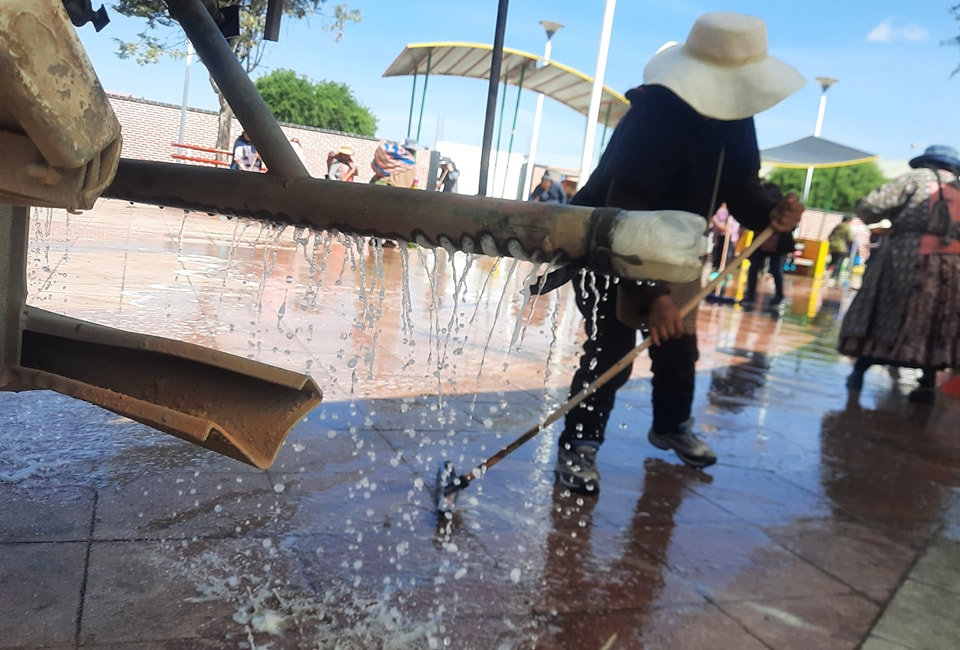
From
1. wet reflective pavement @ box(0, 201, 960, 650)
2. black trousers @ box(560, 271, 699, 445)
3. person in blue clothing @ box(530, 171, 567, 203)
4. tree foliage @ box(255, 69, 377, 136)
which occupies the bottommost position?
wet reflective pavement @ box(0, 201, 960, 650)

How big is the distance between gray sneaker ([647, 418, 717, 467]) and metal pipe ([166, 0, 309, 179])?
2.51m

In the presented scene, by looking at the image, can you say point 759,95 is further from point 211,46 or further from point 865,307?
point 865,307

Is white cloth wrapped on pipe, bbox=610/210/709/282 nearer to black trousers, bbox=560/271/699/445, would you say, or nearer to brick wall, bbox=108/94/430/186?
black trousers, bbox=560/271/699/445

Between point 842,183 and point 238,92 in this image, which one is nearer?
point 238,92

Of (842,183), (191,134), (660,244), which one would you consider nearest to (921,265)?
(660,244)

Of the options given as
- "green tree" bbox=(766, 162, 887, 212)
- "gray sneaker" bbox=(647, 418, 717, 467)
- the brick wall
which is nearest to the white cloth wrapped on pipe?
"gray sneaker" bbox=(647, 418, 717, 467)

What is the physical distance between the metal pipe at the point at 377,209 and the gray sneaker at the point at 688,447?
2.37 metres

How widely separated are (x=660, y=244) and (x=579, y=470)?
197cm

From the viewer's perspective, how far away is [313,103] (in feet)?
170

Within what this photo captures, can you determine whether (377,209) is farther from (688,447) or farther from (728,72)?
(688,447)

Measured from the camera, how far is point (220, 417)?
146 centimetres

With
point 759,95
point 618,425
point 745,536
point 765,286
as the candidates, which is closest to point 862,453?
point 618,425

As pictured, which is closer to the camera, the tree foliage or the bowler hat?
the bowler hat

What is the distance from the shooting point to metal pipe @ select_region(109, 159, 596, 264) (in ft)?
5.23
